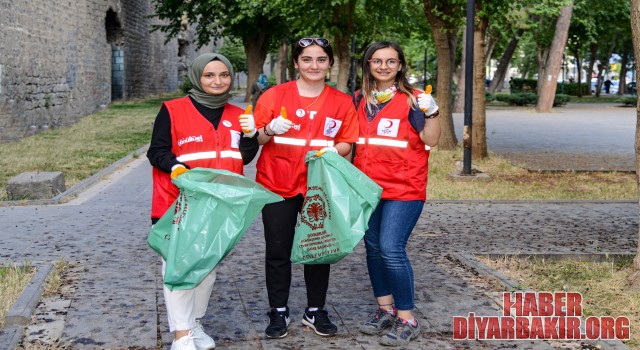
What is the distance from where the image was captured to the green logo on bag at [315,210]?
13.9ft

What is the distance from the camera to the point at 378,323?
4617mm

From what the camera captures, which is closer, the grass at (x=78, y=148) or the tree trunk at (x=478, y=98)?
the grass at (x=78, y=148)

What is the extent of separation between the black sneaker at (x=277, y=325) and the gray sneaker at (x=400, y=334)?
1.71 feet

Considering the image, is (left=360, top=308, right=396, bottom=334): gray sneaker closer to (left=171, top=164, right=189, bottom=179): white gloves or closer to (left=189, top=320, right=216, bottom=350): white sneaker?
(left=189, top=320, right=216, bottom=350): white sneaker

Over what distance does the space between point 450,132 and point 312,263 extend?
11.3 metres

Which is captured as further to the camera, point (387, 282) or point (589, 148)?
point (589, 148)

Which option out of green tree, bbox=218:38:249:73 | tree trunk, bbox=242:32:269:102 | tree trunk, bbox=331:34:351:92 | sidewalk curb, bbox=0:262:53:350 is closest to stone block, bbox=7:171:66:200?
sidewalk curb, bbox=0:262:53:350

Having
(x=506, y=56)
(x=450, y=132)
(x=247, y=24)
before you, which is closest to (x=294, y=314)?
(x=450, y=132)

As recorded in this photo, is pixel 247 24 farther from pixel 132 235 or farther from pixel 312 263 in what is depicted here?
pixel 312 263

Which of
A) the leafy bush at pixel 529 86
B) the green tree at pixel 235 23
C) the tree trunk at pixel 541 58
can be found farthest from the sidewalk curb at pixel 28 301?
the leafy bush at pixel 529 86

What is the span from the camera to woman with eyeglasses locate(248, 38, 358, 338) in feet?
14.3

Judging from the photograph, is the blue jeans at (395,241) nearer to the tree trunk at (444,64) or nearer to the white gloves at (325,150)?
the white gloves at (325,150)

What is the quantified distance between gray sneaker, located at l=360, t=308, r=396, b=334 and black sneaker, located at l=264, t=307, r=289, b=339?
43cm

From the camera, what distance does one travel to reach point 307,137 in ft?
14.4
